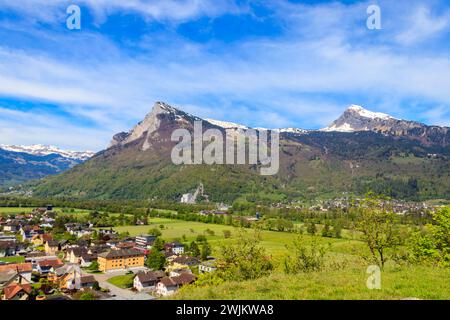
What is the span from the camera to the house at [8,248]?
102812mm

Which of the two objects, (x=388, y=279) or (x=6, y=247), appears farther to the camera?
(x=6, y=247)

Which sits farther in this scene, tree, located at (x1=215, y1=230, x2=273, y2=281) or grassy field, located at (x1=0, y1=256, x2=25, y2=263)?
grassy field, located at (x1=0, y1=256, x2=25, y2=263)

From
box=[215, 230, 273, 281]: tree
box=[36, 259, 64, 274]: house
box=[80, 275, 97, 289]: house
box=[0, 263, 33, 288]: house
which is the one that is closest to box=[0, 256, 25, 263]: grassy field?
box=[36, 259, 64, 274]: house

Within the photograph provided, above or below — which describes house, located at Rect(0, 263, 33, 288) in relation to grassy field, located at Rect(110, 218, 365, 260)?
below

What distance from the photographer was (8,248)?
105125mm

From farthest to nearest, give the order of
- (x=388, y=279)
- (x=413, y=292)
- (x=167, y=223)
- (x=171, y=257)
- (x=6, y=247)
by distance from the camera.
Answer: (x=167, y=223), (x=6, y=247), (x=171, y=257), (x=388, y=279), (x=413, y=292)

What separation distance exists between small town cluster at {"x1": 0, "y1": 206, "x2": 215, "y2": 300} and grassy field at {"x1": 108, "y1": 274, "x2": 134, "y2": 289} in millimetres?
239

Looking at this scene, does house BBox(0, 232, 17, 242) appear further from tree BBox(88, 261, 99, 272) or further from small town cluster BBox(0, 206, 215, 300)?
tree BBox(88, 261, 99, 272)

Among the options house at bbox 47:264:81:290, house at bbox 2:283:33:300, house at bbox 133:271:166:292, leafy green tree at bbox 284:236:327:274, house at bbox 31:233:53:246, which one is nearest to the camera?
leafy green tree at bbox 284:236:327:274

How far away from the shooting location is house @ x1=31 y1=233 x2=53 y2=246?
120188 millimetres

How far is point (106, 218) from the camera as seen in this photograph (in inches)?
6201

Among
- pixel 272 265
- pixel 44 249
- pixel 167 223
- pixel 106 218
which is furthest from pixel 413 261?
pixel 106 218
